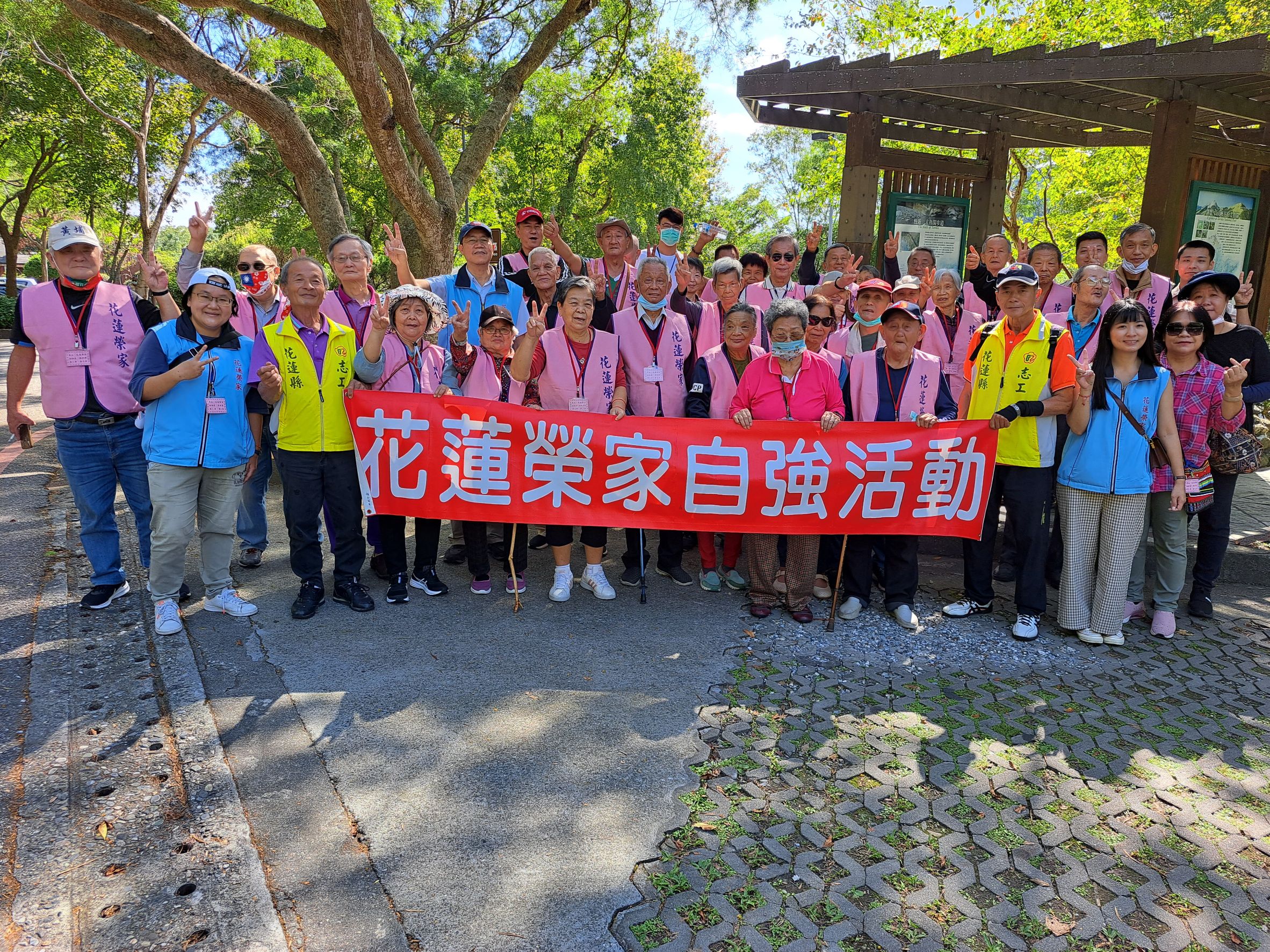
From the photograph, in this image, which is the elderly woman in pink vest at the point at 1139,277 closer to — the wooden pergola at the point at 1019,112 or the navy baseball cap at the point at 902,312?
the wooden pergola at the point at 1019,112

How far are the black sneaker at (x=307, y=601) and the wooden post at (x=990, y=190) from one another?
7.89 m

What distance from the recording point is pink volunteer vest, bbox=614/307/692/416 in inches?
216

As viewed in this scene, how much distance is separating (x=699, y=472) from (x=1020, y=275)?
221cm

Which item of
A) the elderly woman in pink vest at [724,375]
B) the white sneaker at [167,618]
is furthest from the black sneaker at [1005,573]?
the white sneaker at [167,618]

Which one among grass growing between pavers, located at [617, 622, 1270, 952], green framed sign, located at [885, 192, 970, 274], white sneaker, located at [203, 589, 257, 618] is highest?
green framed sign, located at [885, 192, 970, 274]

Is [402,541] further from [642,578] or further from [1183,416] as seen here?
[1183,416]

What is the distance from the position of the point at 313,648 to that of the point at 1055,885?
11.9 ft

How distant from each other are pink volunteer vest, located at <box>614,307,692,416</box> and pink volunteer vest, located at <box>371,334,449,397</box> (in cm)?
123

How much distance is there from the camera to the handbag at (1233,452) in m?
5.02

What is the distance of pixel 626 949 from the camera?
8.32ft

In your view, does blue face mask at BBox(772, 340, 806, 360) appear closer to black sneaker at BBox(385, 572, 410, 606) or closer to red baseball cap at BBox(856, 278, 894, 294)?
red baseball cap at BBox(856, 278, 894, 294)

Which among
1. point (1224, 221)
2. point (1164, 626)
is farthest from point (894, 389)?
point (1224, 221)

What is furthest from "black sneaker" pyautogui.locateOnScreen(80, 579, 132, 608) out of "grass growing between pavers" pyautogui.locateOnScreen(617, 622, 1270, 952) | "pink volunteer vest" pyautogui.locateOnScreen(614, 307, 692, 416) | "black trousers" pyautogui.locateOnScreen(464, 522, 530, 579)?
"grass growing between pavers" pyautogui.locateOnScreen(617, 622, 1270, 952)

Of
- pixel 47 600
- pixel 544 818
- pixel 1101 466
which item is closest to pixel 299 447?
pixel 47 600
